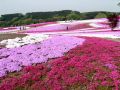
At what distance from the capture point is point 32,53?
20953 mm

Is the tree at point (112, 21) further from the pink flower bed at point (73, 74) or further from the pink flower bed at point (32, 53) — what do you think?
the pink flower bed at point (73, 74)

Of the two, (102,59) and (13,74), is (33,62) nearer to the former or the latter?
(13,74)

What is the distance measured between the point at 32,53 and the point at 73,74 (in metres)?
4.85

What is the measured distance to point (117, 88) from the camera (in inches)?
587

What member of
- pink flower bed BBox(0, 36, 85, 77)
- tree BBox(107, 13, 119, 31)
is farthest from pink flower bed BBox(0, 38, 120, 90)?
tree BBox(107, 13, 119, 31)

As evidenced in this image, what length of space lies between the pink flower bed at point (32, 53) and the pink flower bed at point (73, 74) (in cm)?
75

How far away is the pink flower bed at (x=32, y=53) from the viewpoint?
19.1 metres

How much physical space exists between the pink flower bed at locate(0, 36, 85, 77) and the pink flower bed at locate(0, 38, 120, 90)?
751 mm

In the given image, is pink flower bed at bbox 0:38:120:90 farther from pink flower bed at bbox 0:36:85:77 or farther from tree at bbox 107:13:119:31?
tree at bbox 107:13:119:31

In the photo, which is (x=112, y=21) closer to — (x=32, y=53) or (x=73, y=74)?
(x=32, y=53)

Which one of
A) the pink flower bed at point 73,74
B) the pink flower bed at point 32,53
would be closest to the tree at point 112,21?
the pink flower bed at point 32,53

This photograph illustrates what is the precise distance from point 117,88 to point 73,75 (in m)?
2.74

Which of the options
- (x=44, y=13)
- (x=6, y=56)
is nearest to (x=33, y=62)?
(x=6, y=56)

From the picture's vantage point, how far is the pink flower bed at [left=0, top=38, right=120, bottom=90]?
620 inches
